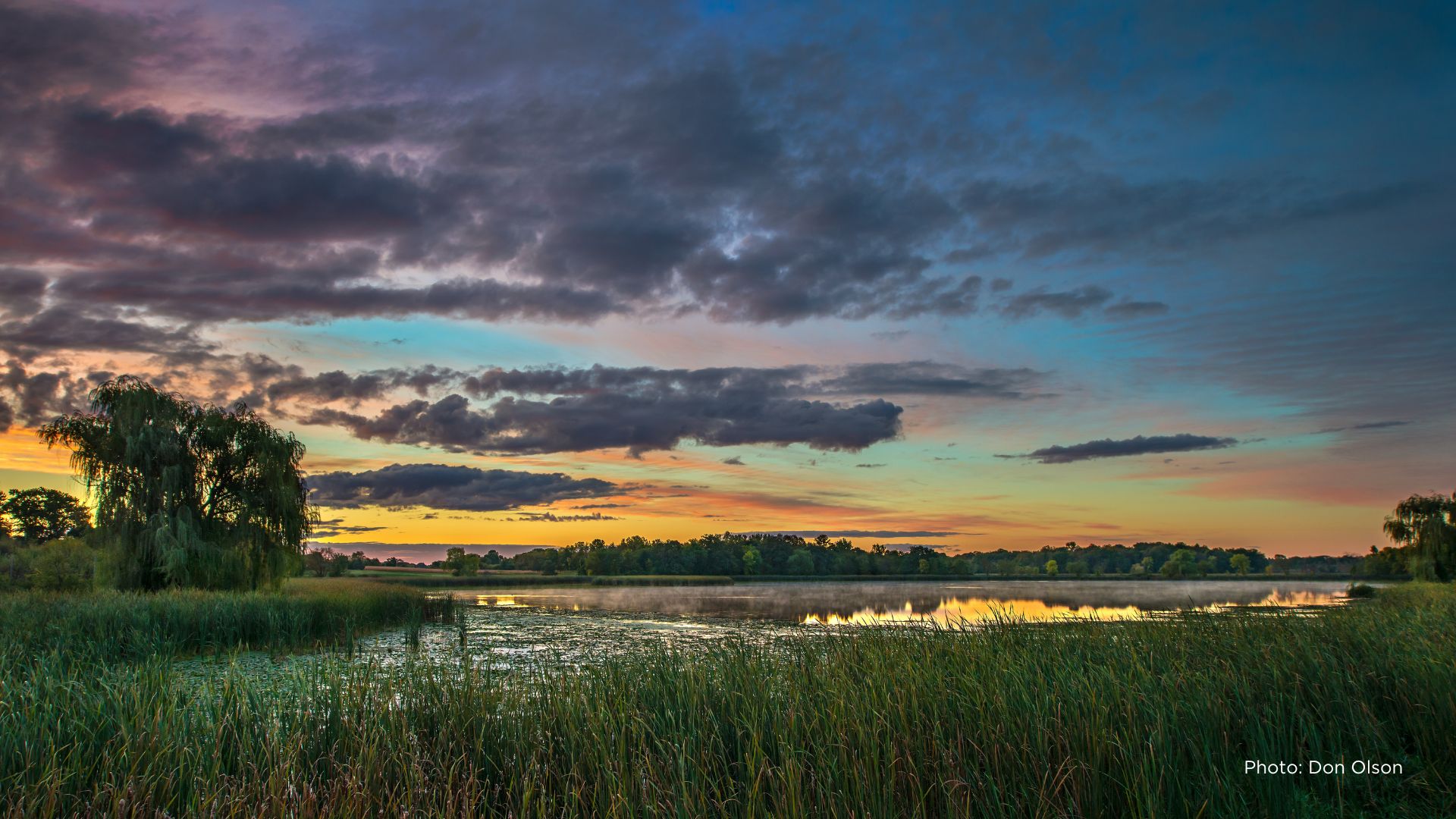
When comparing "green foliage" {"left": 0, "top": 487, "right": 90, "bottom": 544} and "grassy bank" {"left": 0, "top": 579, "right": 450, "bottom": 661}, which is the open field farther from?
"grassy bank" {"left": 0, "top": 579, "right": 450, "bottom": 661}

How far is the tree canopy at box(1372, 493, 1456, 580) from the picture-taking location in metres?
37.9

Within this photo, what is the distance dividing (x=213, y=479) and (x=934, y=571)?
98.5 metres

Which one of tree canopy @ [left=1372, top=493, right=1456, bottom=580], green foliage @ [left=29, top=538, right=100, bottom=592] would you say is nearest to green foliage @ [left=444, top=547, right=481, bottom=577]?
green foliage @ [left=29, top=538, right=100, bottom=592]

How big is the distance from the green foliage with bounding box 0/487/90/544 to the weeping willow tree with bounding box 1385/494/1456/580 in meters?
83.0

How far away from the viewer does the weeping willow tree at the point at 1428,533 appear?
37906mm

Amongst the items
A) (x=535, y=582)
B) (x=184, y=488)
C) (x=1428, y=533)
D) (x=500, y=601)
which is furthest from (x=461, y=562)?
(x=1428, y=533)

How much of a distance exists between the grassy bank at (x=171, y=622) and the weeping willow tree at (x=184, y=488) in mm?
3640

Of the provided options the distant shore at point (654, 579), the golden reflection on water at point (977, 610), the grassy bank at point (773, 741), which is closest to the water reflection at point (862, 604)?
the golden reflection on water at point (977, 610)

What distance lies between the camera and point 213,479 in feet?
79.7

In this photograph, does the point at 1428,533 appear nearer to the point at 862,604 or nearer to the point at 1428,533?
the point at 1428,533

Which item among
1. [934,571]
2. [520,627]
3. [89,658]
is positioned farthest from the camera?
[934,571]

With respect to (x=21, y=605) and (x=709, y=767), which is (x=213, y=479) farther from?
(x=709, y=767)

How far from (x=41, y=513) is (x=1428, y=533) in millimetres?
89169

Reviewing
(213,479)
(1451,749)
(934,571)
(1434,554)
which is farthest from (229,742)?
(934,571)
